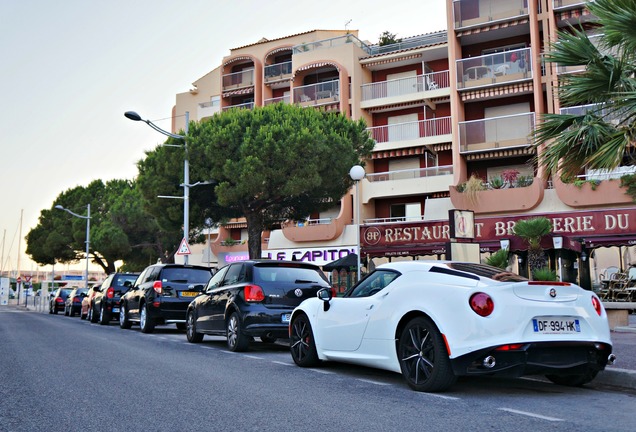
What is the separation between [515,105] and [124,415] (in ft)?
107

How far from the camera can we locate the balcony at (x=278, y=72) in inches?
1797

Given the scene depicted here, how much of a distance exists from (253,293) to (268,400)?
5315 mm

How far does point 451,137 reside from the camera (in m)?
37.1

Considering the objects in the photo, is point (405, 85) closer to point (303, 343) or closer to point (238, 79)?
point (238, 79)

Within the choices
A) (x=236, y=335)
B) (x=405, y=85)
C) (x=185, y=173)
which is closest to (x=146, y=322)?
(x=236, y=335)

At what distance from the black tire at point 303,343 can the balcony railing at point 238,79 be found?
128ft

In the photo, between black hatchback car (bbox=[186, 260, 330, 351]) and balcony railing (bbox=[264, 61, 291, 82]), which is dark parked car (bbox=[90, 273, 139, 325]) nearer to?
black hatchback car (bbox=[186, 260, 330, 351])

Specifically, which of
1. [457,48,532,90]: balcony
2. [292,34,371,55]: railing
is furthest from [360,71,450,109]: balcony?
[292,34,371,55]: railing

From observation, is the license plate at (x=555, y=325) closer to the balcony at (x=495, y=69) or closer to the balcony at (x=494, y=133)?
the balcony at (x=494, y=133)

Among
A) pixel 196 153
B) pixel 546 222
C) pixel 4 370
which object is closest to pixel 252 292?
pixel 4 370

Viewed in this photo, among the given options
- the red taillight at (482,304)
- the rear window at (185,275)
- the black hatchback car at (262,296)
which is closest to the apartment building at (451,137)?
the rear window at (185,275)

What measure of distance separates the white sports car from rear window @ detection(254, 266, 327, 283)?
4.23 metres

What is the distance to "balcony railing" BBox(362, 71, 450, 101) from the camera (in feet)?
127

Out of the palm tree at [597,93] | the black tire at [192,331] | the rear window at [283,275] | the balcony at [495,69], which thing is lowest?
the black tire at [192,331]
